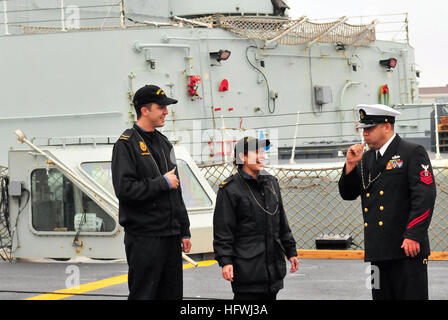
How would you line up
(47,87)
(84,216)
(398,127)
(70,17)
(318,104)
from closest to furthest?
1. (84,216)
2. (47,87)
3. (70,17)
4. (318,104)
5. (398,127)

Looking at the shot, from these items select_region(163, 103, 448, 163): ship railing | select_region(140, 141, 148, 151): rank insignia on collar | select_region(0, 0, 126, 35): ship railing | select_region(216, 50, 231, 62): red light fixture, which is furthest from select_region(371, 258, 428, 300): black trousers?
select_region(0, 0, 126, 35): ship railing

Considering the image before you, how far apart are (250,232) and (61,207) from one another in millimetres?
4535

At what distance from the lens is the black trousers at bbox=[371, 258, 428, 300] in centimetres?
412

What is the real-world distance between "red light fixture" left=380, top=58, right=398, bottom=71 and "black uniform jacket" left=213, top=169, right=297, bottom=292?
13.1 m

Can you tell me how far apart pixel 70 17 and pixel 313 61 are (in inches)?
188

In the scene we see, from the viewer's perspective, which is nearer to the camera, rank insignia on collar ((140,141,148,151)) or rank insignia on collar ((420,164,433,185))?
rank insignia on collar ((420,164,433,185))

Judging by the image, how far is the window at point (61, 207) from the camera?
8203 mm

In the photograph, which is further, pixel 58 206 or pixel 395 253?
pixel 58 206

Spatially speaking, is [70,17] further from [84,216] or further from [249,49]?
[84,216]

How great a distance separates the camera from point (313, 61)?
15.8 meters

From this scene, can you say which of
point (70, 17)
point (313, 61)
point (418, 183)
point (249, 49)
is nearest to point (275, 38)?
point (249, 49)

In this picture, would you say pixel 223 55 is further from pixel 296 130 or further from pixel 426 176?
pixel 426 176

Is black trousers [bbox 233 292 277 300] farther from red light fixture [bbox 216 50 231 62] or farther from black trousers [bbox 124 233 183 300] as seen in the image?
red light fixture [bbox 216 50 231 62]

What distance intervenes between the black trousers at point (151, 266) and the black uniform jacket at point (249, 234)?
0.28m
